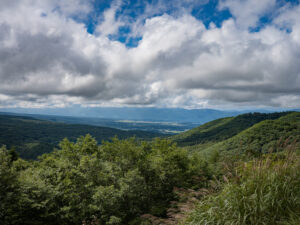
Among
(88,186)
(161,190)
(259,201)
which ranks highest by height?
(259,201)

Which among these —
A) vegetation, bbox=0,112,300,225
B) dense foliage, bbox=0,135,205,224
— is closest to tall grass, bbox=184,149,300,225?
vegetation, bbox=0,112,300,225

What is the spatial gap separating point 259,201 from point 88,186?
1474 centimetres

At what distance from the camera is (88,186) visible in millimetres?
15539

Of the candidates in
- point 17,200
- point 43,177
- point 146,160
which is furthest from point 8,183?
point 146,160

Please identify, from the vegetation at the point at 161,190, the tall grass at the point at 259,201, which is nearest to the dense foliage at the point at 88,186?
the vegetation at the point at 161,190

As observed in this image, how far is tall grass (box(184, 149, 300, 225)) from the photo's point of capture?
376cm

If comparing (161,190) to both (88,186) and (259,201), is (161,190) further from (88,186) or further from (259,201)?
(259,201)

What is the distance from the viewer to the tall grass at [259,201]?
12.3ft

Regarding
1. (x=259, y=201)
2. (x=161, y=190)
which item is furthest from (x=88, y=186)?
(x=259, y=201)

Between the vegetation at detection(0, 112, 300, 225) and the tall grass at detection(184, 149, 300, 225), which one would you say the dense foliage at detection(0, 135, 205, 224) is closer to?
the vegetation at detection(0, 112, 300, 225)

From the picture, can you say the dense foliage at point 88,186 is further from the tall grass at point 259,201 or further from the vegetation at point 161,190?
the tall grass at point 259,201

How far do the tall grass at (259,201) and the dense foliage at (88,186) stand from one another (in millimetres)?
6335

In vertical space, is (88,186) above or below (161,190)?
above

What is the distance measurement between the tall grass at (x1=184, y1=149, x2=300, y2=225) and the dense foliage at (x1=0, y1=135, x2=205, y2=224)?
20.8 feet
